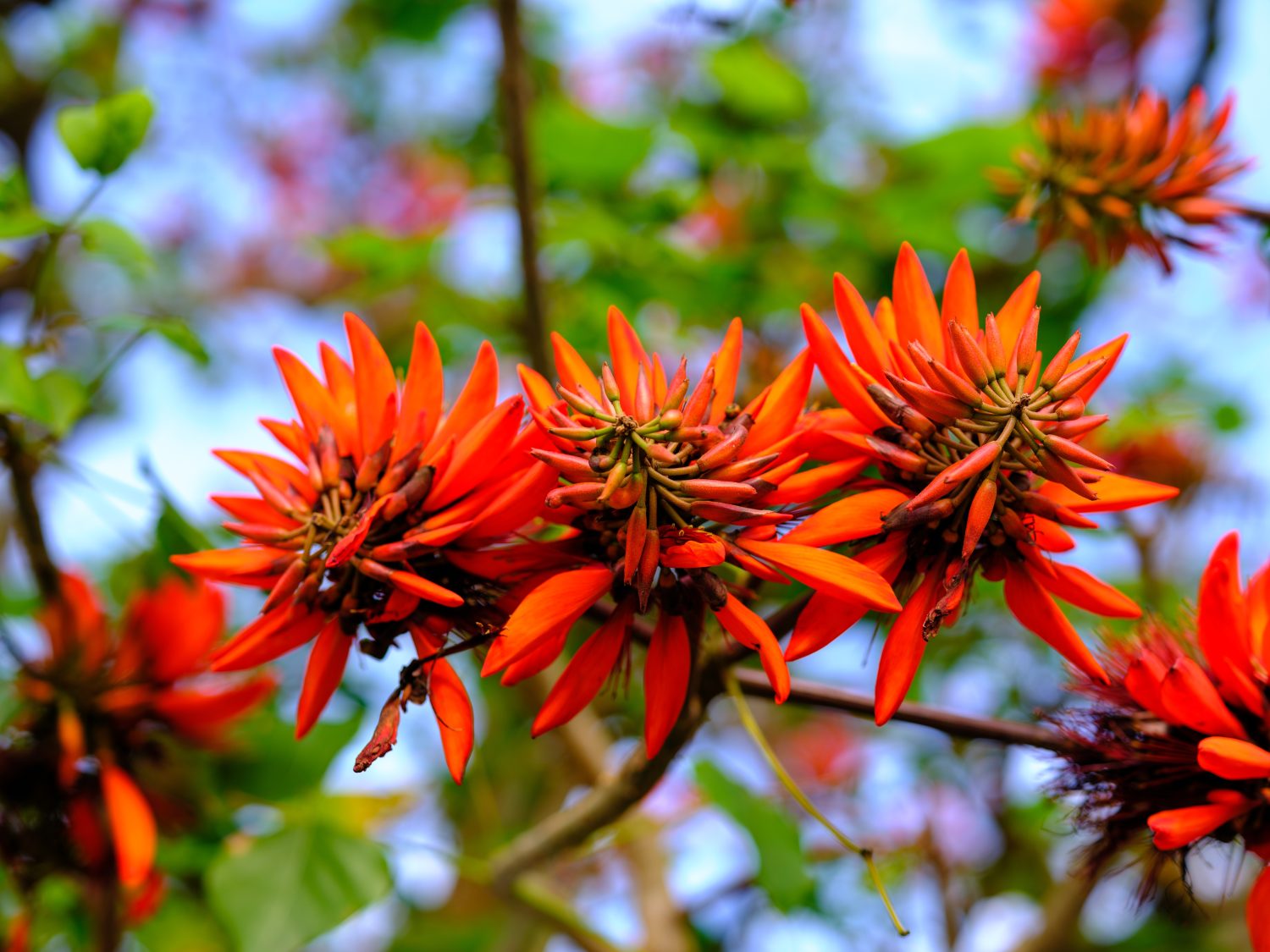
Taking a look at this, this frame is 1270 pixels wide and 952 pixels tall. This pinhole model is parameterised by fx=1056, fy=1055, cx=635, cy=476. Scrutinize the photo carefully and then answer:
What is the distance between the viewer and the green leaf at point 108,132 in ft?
2.33

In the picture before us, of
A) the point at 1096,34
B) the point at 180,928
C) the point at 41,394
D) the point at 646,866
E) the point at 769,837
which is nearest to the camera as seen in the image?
the point at 41,394

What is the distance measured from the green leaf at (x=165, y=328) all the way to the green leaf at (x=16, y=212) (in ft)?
0.25

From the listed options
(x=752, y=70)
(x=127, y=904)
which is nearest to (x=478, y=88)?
(x=752, y=70)

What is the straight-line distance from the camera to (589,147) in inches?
46.5

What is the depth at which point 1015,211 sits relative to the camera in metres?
0.74

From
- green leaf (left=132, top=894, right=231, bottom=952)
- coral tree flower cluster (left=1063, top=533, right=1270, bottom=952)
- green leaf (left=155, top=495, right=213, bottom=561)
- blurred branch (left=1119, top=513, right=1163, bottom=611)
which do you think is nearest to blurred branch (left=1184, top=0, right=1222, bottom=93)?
blurred branch (left=1119, top=513, right=1163, bottom=611)

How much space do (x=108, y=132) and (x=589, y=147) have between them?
0.57 meters

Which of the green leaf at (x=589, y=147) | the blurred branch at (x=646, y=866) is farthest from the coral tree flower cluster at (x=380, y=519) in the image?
the green leaf at (x=589, y=147)

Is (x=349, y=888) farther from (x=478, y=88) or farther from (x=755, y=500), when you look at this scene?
(x=478, y=88)

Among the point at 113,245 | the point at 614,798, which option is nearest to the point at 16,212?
the point at 113,245

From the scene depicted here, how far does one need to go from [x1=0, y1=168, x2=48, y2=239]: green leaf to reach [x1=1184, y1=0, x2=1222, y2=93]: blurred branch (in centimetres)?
118

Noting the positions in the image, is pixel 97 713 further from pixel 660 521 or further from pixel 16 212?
pixel 660 521

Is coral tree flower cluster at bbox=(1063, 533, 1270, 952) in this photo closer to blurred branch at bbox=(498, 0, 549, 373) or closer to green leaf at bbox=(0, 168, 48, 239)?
blurred branch at bbox=(498, 0, 549, 373)

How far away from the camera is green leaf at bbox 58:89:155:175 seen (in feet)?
2.33
